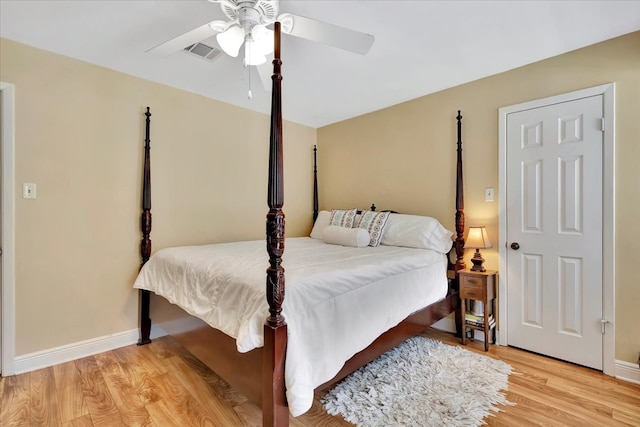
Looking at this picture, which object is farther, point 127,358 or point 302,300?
point 127,358

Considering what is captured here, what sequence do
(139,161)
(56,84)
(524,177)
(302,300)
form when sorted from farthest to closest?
(139,161)
(524,177)
(56,84)
(302,300)

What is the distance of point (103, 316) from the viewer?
258 cm

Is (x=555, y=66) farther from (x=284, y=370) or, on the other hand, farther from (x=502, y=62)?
(x=284, y=370)

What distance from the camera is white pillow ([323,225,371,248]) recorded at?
2.88m

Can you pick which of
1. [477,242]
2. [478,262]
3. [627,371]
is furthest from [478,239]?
[627,371]

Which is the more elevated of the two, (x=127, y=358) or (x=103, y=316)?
(x=103, y=316)

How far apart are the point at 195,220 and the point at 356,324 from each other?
2123mm

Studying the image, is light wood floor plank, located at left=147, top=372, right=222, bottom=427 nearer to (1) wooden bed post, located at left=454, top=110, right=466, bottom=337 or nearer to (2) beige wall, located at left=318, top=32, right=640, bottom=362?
(1) wooden bed post, located at left=454, top=110, right=466, bottom=337

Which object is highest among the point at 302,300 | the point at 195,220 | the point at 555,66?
the point at 555,66

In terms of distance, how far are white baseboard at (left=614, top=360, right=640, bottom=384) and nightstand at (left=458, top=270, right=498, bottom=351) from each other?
80cm

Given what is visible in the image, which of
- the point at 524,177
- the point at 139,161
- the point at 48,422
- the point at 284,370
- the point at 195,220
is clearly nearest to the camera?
the point at 284,370

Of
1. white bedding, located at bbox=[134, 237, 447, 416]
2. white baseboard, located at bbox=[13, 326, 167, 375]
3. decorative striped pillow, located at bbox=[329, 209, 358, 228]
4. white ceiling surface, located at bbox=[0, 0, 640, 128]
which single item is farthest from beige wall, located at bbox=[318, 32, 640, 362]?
white baseboard, located at bbox=[13, 326, 167, 375]

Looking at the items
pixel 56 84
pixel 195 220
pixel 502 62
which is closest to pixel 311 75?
pixel 502 62

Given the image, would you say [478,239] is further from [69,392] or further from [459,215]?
[69,392]
